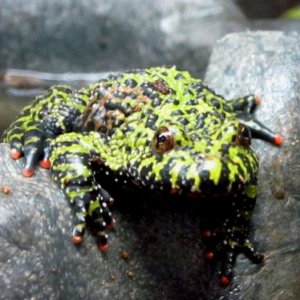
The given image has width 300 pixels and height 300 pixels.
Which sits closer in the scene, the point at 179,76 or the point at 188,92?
the point at 188,92

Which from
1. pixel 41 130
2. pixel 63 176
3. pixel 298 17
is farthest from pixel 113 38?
pixel 63 176

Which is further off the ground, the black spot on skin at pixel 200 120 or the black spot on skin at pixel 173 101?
the black spot on skin at pixel 200 120

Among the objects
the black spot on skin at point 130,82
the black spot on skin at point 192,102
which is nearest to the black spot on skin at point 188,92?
the black spot on skin at point 192,102

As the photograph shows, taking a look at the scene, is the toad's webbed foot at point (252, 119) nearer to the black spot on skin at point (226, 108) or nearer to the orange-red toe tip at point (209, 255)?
the black spot on skin at point (226, 108)

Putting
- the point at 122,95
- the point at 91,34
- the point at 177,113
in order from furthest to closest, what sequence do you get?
the point at 91,34
the point at 122,95
the point at 177,113

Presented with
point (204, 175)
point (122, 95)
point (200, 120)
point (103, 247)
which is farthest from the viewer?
point (122, 95)

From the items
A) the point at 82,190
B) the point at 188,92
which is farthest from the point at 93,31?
the point at 82,190

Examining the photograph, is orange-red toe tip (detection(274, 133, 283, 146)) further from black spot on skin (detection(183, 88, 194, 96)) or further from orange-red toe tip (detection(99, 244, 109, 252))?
orange-red toe tip (detection(99, 244, 109, 252))

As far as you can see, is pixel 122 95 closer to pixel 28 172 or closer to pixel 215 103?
pixel 215 103
